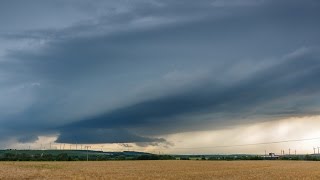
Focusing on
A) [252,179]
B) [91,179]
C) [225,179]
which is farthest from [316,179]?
[91,179]

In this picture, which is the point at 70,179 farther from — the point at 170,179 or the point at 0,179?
the point at 170,179

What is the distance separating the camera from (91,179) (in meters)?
60.3

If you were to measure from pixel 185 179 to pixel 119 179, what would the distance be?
933 cm

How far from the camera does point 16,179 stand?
196 feet

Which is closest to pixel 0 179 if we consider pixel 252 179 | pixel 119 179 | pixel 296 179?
pixel 119 179

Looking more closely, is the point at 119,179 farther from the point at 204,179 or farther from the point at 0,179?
the point at 0,179

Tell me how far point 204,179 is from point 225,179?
9.75ft

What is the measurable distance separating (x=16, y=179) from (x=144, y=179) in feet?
58.3

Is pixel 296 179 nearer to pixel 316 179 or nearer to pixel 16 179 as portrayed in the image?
pixel 316 179

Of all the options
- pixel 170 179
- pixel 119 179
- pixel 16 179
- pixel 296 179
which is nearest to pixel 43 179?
pixel 16 179

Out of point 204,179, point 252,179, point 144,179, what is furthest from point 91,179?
point 252,179

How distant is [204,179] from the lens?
198ft

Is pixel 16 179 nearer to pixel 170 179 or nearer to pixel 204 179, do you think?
pixel 170 179

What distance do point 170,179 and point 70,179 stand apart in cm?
1426
